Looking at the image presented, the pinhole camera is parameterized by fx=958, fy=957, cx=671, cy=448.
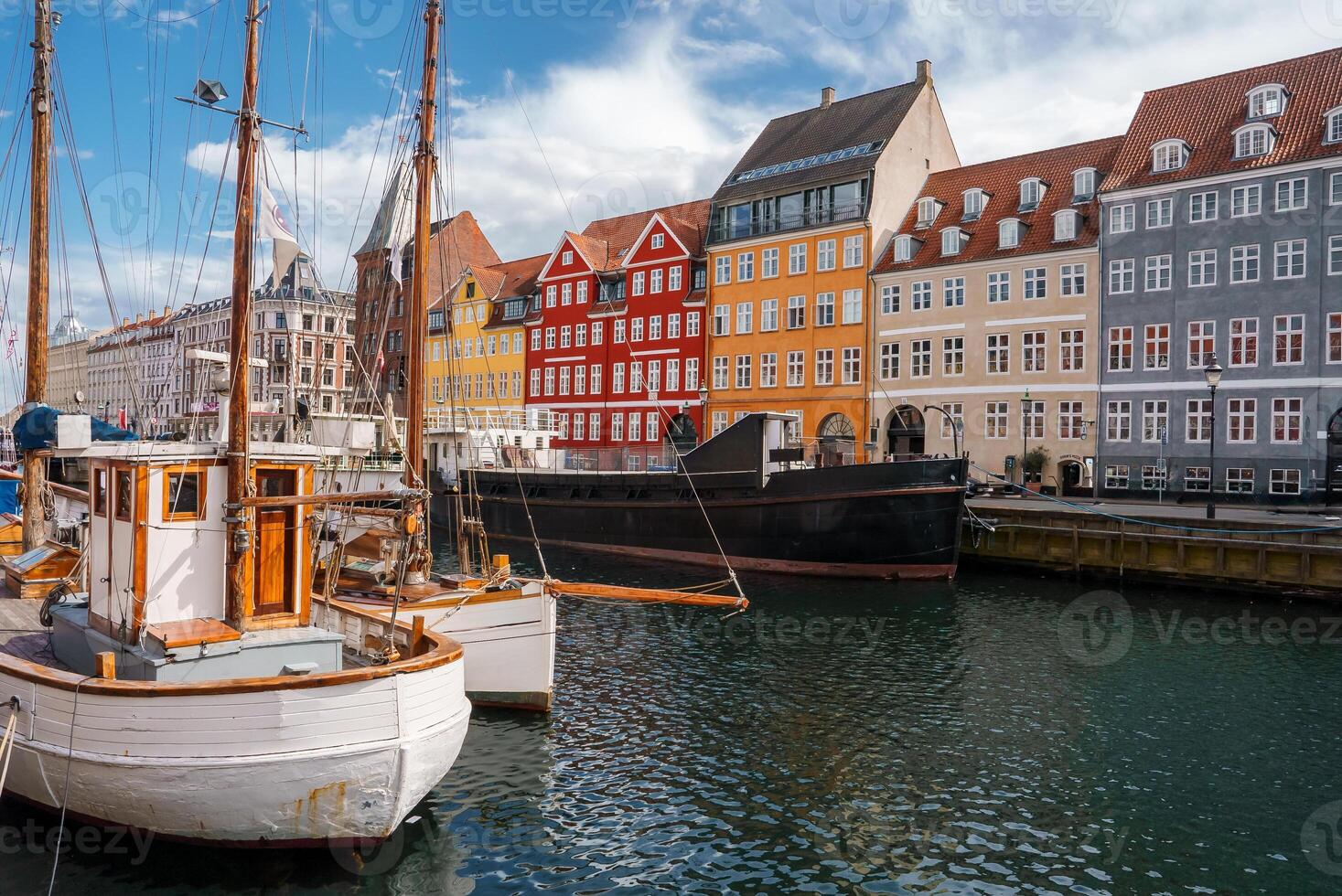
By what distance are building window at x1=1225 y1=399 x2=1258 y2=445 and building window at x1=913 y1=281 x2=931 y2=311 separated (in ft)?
42.7

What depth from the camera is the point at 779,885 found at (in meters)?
9.55

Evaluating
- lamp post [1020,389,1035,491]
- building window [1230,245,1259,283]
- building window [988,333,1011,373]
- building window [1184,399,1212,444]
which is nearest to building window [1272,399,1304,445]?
building window [1184,399,1212,444]

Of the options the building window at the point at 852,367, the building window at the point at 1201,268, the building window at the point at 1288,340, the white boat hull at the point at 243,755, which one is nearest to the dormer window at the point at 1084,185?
the building window at the point at 1201,268

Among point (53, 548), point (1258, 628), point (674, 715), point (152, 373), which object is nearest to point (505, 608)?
point (674, 715)

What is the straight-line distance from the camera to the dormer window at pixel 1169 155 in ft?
123

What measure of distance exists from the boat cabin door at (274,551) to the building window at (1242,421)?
34.9 meters

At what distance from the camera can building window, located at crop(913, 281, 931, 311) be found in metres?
43.6

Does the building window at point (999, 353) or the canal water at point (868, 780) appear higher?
the building window at point (999, 353)

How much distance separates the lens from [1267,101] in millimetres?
36469

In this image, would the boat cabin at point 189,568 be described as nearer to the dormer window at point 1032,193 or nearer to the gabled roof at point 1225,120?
the gabled roof at point 1225,120

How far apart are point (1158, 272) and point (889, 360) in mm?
11790

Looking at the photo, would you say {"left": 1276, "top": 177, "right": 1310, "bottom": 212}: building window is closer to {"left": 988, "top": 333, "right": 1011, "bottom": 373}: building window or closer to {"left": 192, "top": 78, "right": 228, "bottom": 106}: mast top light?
{"left": 988, "top": 333, "right": 1011, "bottom": 373}: building window

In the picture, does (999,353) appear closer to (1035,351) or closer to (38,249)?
(1035,351)

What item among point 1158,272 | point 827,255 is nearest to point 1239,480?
point 1158,272
